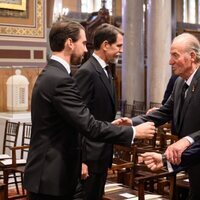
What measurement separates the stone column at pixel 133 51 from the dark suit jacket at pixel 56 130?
Result: 28.7 feet

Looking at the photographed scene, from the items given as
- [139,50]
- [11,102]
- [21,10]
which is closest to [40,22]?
[21,10]

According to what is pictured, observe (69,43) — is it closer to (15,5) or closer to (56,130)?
(56,130)

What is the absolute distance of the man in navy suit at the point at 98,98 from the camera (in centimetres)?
322

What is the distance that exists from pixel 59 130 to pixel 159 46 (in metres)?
8.00

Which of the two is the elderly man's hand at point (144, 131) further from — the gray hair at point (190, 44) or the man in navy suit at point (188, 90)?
the gray hair at point (190, 44)

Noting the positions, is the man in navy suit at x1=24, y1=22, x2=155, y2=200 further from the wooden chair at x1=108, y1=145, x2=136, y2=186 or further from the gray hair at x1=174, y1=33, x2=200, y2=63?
the wooden chair at x1=108, y1=145, x2=136, y2=186

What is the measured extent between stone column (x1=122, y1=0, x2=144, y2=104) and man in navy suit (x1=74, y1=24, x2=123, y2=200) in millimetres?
7916

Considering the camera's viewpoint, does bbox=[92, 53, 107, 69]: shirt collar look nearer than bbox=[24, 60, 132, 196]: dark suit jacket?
No

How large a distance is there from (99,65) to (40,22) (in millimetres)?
5301

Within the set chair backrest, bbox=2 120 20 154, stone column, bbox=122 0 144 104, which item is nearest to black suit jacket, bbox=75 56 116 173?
chair backrest, bbox=2 120 20 154

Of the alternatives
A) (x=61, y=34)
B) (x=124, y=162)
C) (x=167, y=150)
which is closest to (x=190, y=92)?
(x=167, y=150)

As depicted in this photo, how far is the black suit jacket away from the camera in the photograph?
322 cm

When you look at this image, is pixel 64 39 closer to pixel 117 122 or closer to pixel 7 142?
pixel 117 122

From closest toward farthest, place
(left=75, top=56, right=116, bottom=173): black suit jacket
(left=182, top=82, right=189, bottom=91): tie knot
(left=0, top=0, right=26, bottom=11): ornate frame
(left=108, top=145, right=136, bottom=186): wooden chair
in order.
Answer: (left=182, top=82, right=189, bottom=91): tie knot
(left=75, top=56, right=116, bottom=173): black suit jacket
(left=108, top=145, right=136, bottom=186): wooden chair
(left=0, top=0, right=26, bottom=11): ornate frame
